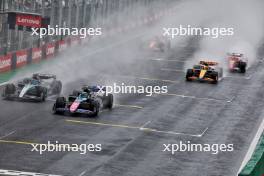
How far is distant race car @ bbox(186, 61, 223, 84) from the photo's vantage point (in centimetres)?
6531

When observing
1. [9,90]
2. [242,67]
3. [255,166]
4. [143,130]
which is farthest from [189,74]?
[255,166]

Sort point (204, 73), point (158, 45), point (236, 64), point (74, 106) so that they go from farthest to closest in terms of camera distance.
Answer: point (158, 45) < point (236, 64) < point (204, 73) < point (74, 106)

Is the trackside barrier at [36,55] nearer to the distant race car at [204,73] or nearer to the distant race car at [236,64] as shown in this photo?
the distant race car at [204,73]

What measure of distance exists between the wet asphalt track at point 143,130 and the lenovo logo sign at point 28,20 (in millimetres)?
5443

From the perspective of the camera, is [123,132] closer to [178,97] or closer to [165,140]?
[165,140]

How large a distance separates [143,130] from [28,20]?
80.8ft

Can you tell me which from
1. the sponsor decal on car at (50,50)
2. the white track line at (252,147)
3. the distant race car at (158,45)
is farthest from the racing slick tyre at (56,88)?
the distant race car at (158,45)

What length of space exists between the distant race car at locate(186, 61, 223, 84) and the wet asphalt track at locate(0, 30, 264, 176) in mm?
823

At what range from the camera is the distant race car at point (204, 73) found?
65312 mm

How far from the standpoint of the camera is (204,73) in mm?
65438

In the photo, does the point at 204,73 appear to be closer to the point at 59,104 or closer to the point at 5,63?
the point at 5,63

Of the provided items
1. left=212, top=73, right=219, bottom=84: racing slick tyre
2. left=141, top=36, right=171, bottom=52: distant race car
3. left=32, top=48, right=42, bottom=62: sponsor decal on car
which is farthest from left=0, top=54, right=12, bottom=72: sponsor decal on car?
left=141, top=36, right=171, bottom=52: distant race car

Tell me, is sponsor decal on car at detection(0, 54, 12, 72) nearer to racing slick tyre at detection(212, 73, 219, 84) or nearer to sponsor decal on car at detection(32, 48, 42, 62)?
sponsor decal on car at detection(32, 48, 42, 62)

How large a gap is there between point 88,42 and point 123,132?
40197mm
